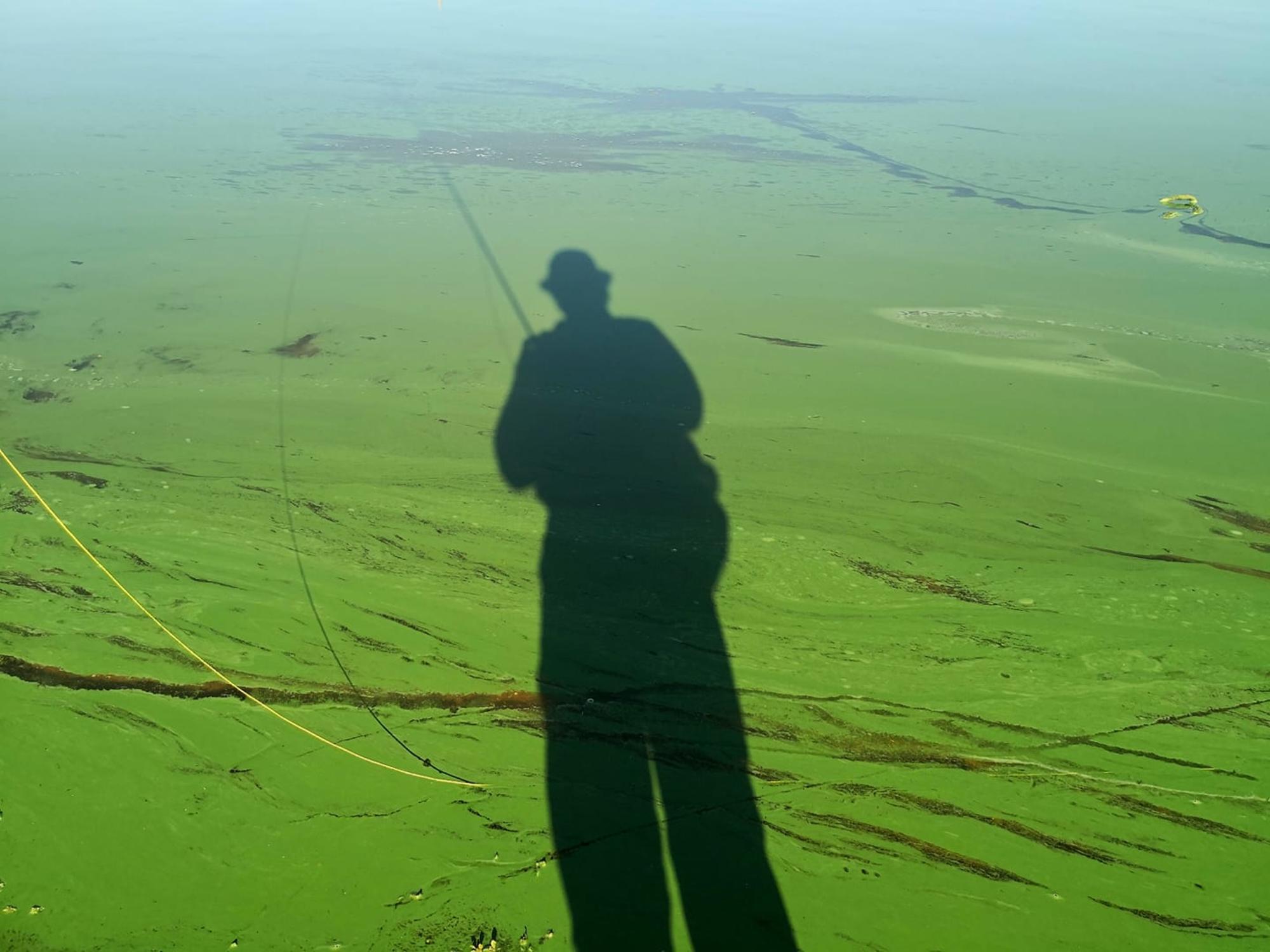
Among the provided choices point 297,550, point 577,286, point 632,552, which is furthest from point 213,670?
point 577,286

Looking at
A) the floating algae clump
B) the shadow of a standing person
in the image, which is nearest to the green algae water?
the shadow of a standing person

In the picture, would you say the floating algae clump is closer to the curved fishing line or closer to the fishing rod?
the fishing rod

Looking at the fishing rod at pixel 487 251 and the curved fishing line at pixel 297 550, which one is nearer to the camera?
the curved fishing line at pixel 297 550

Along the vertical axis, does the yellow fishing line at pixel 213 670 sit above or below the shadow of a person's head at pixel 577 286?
below

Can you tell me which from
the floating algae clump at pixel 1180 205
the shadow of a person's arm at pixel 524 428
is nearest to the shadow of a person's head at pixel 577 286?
the shadow of a person's arm at pixel 524 428

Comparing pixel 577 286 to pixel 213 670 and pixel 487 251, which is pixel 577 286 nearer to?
pixel 487 251

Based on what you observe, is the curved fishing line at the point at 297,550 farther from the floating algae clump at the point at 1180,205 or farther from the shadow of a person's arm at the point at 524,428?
the floating algae clump at the point at 1180,205
